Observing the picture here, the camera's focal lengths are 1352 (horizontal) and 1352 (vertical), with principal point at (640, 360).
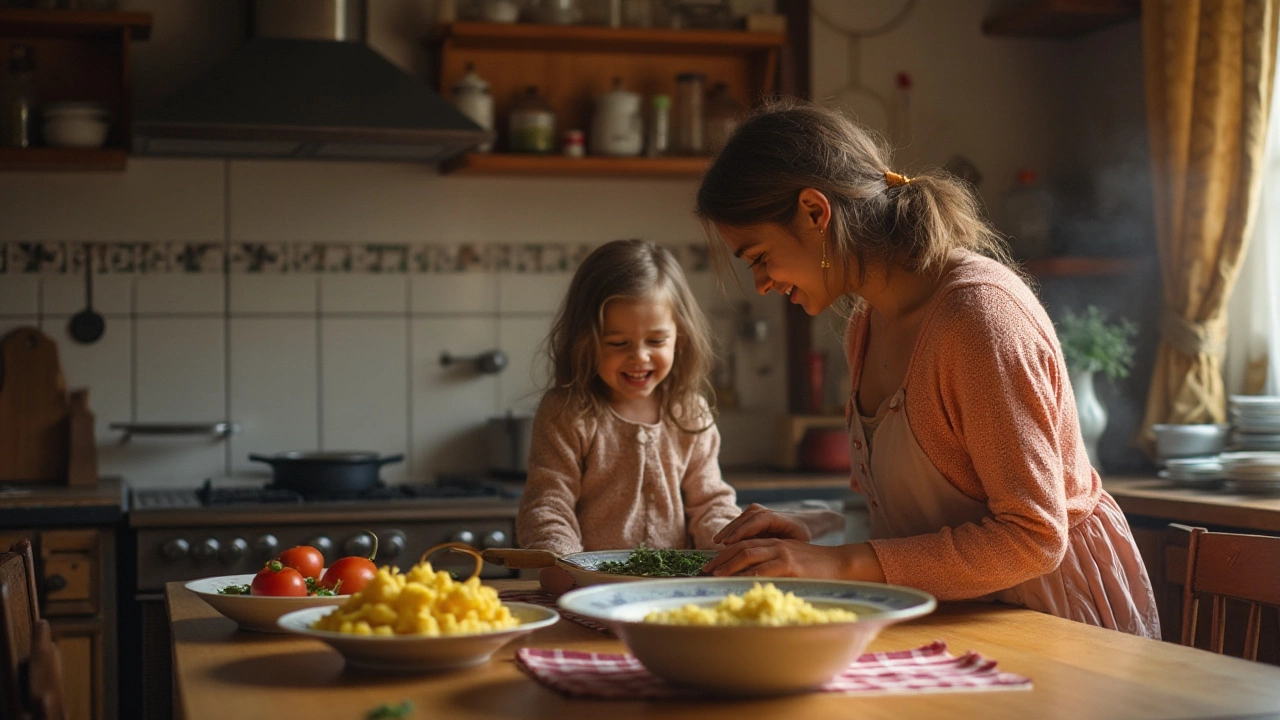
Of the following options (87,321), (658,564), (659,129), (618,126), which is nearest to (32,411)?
(87,321)

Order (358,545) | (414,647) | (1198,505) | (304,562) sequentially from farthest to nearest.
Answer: (358,545)
(1198,505)
(304,562)
(414,647)

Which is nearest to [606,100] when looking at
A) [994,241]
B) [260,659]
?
[994,241]

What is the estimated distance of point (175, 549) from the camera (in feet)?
→ 9.32

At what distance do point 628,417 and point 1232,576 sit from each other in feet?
3.45

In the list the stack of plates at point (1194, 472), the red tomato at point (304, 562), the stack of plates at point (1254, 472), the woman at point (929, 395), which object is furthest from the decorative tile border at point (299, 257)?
the red tomato at point (304, 562)

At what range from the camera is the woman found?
4.90 feet

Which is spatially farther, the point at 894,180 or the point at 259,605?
the point at 894,180

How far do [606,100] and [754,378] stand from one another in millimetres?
906

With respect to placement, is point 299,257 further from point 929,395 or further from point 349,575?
point 929,395

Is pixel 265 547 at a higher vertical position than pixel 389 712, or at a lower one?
lower

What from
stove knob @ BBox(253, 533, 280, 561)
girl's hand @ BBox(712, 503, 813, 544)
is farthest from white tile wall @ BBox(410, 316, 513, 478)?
girl's hand @ BBox(712, 503, 813, 544)

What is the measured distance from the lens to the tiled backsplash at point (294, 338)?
3.41m

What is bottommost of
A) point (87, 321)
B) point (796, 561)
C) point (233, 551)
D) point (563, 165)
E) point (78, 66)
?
point (233, 551)

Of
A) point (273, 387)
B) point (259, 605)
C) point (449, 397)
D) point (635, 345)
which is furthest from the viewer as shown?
point (449, 397)
